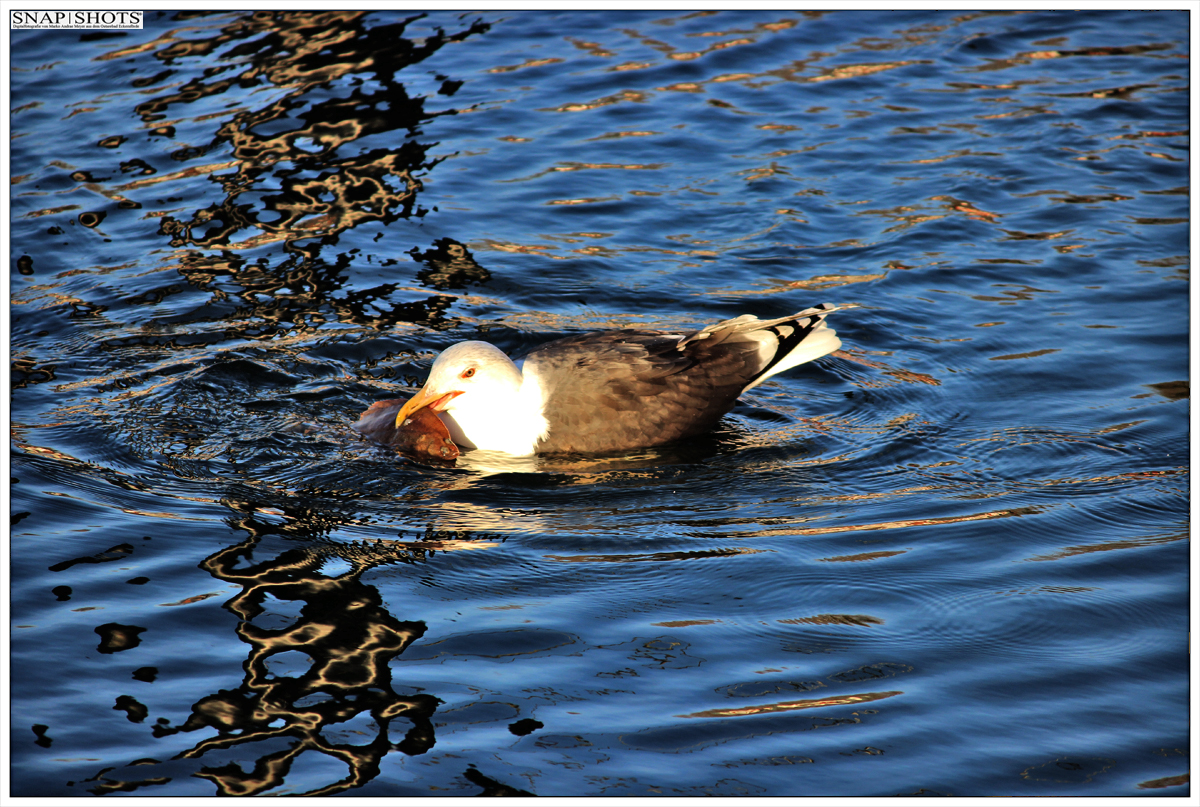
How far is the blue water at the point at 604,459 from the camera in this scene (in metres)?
4.19

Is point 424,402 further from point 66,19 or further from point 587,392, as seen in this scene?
point 66,19

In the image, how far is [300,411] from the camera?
6645mm

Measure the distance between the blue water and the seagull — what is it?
8.5 inches

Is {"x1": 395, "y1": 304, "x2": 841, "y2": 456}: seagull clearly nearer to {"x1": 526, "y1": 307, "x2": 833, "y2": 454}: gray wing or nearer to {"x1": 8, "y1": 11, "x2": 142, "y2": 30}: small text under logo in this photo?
{"x1": 526, "y1": 307, "x2": 833, "y2": 454}: gray wing

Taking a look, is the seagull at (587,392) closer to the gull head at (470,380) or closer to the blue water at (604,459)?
the gull head at (470,380)

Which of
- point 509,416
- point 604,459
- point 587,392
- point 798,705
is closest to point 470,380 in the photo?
point 509,416

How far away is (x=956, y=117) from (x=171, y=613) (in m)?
8.94

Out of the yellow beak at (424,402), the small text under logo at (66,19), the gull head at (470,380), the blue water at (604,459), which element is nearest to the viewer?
the blue water at (604,459)

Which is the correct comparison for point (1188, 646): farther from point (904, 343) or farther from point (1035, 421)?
point (904, 343)

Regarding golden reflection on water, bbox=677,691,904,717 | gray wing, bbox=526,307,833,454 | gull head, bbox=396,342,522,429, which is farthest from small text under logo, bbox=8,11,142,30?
golden reflection on water, bbox=677,691,904,717

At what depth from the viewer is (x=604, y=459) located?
6.38 metres

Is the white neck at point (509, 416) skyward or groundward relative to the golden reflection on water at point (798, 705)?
skyward

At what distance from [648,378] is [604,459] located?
1.80ft

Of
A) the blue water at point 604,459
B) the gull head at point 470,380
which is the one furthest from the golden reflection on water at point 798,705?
the gull head at point 470,380
